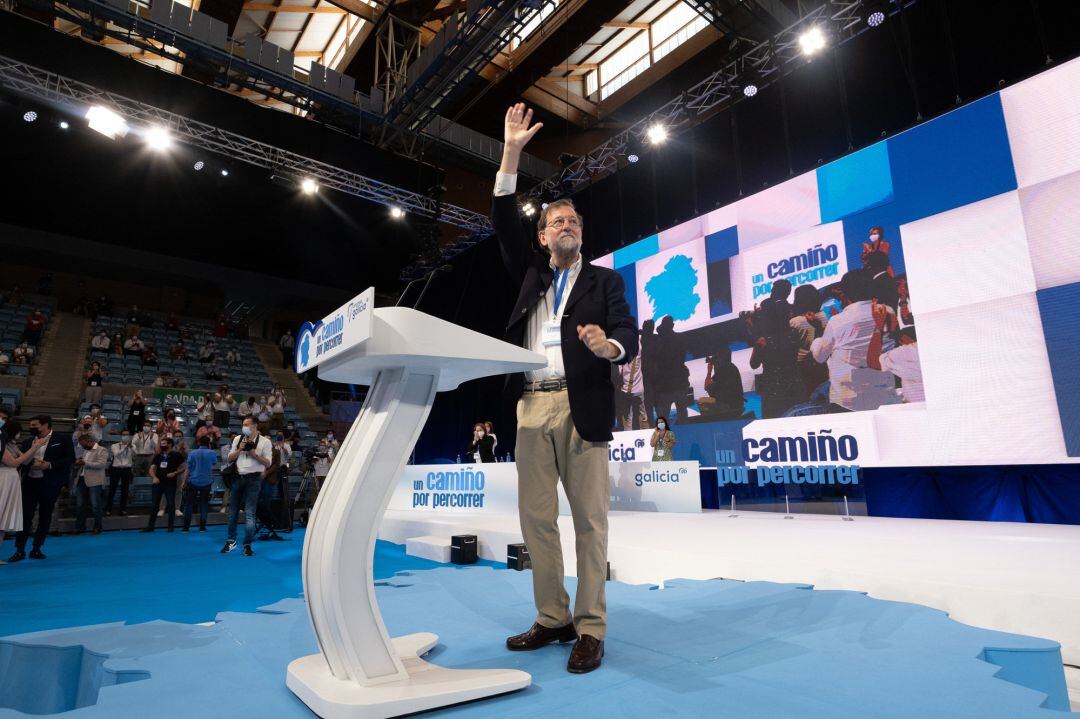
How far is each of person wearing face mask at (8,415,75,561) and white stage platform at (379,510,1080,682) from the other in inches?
142

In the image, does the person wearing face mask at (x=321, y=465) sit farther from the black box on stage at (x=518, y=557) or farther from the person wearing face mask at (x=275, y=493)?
the black box on stage at (x=518, y=557)

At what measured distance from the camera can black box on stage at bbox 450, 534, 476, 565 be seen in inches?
174

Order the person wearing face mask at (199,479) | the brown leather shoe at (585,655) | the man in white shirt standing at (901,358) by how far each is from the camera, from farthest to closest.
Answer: the person wearing face mask at (199,479) < the man in white shirt standing at (901,358) < the brown leather shoe at (585,655)

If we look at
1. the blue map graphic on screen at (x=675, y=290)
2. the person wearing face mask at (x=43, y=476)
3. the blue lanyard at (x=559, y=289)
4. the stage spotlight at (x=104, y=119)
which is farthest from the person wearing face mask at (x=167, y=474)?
the blue lanyard at (x=559, y=289)

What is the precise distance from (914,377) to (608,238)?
5.10 m

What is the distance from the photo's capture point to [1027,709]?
120 cm

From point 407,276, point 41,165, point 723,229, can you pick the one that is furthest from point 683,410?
point 41,165

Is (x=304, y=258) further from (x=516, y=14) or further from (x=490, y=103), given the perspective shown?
(x=516, y=14)

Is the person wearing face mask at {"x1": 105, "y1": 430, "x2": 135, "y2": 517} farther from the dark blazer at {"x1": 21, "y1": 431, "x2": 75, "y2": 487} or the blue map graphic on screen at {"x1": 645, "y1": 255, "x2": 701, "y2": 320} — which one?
the blue map graphic on screen at {"x1": 645, "y1": 255, "x2": 701, "y2": 320}

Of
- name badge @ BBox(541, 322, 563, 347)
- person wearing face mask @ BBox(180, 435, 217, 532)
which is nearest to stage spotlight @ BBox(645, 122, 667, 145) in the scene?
name badge @ BBox(541, 322, 563, 347)

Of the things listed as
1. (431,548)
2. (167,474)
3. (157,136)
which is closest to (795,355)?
(431,548)

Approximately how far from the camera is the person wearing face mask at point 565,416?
1.70 metres

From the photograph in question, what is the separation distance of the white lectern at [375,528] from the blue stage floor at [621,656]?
8 cm

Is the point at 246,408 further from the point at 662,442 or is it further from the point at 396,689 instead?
the point at 396,689
